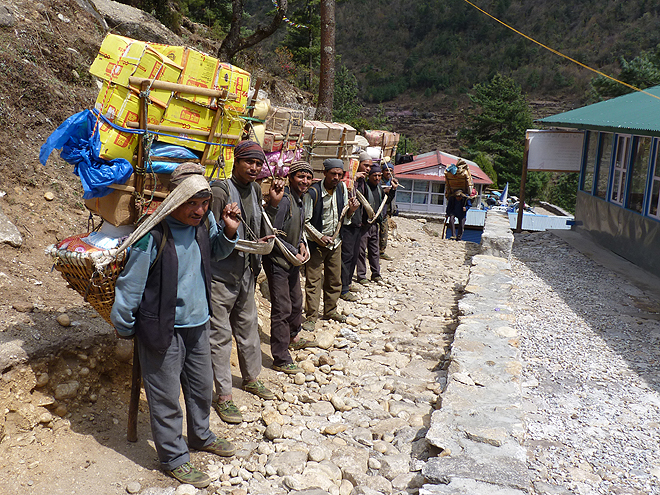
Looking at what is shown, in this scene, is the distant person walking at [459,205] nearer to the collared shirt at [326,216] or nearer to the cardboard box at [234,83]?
the collared shirt at [326,216]

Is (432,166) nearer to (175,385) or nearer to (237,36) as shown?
(237,36)

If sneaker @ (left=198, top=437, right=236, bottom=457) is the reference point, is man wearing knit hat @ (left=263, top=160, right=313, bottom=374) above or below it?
above

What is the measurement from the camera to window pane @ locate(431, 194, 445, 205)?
2791 cm

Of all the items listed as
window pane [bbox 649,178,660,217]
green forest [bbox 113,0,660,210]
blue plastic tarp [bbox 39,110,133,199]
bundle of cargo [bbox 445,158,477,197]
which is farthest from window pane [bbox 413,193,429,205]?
blue plastic tarp [bbox 39,110,133,199]

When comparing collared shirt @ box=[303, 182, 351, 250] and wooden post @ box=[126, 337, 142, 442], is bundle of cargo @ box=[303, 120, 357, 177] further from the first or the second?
wooden post @ box=[126, 337, 142, 442]

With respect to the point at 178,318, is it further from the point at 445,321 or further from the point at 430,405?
the point at 445,321

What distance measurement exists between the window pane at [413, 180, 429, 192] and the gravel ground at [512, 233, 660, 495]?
1925 cm

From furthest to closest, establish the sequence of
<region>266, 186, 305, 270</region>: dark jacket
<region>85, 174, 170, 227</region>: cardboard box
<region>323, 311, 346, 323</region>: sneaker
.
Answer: <region>323, 311, 346, 323</region>: sneaker, <region>266, 186, 305, 270</region>: dark jacket, <region>85, 174, 170, 227</region>: cardboard box

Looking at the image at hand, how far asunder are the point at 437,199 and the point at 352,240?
21628 millimetres

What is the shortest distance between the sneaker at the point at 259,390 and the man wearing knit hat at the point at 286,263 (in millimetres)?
533

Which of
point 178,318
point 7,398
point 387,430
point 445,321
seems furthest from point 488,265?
point 7,398

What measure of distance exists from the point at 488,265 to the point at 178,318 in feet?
18.2

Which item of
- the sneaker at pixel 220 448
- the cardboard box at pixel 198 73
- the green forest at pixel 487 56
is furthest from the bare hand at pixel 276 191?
the green forest at pixel 487 56

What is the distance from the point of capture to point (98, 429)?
364 centimetres
